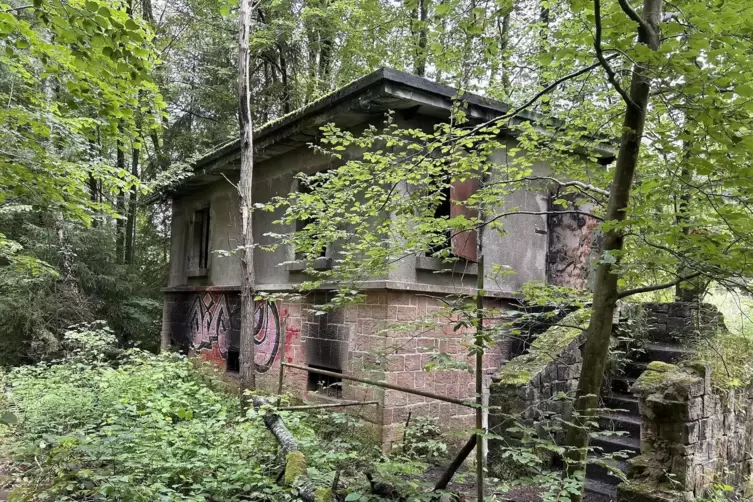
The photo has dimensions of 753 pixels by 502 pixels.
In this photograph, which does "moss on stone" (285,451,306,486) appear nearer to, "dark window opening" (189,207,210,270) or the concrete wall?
the concrete wall

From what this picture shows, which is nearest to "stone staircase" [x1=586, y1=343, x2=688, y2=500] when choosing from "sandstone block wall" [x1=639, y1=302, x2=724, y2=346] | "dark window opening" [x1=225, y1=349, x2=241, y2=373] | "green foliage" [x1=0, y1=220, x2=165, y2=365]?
"sandstone block wall" [x1=639, y1=302, x2=724, y2=346]

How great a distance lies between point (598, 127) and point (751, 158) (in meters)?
1.94

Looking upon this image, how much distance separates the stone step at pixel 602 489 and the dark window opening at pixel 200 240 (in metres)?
8.84

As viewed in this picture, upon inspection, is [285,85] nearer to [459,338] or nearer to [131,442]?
[459,338]

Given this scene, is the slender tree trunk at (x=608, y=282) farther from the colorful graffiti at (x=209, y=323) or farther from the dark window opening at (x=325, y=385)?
the colorful graffiti at (x=209, y=323)

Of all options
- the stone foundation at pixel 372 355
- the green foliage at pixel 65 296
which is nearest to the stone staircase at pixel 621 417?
the stone foundation at pixel 372 355

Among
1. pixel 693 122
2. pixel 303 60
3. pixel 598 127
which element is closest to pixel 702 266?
pixel 693 122

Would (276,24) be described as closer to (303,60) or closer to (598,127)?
(303,60)

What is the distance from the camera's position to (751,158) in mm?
2469

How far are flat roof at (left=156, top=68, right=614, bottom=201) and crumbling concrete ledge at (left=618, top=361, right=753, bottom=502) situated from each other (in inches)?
116

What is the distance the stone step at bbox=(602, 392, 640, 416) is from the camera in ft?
20.7

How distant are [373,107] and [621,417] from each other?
507 cm

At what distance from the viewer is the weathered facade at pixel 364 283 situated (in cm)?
633

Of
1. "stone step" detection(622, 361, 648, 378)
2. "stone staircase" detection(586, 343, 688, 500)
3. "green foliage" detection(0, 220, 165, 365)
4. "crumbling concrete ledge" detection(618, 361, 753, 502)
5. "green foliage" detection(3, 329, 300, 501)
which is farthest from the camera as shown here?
"green foliage" detection(0, 220, 165, 365)
